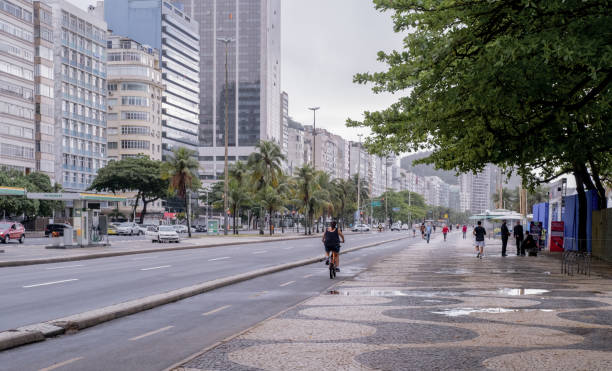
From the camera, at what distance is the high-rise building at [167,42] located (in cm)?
13675

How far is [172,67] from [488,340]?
14012 centimetres

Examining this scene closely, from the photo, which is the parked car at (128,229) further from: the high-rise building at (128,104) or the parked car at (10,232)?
the high-rise building at (128,104)

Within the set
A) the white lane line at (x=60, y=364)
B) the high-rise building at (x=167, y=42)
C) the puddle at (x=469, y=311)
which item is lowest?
the puddle at (x=469, y=311)

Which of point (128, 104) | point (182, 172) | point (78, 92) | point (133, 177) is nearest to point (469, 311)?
point (182, 172)

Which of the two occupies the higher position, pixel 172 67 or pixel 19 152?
pixel 172 67

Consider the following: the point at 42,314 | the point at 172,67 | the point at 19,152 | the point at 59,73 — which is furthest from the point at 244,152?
the point at 42,314

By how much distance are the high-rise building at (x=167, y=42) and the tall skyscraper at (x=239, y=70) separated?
3262cm

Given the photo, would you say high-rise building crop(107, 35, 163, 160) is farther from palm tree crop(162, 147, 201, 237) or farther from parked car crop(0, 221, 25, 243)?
parked car crop(0, 221, 25, 243)

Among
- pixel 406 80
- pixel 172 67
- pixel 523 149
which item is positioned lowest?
pixel 523 149

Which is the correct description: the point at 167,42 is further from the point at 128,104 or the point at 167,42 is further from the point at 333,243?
the point at 333,243

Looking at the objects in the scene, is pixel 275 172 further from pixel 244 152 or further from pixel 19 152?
pixel 244 152

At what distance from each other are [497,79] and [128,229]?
196 ft

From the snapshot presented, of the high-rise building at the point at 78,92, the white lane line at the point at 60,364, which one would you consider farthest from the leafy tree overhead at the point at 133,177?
the white lane line at the point at 60,364

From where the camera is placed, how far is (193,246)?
129 feet
